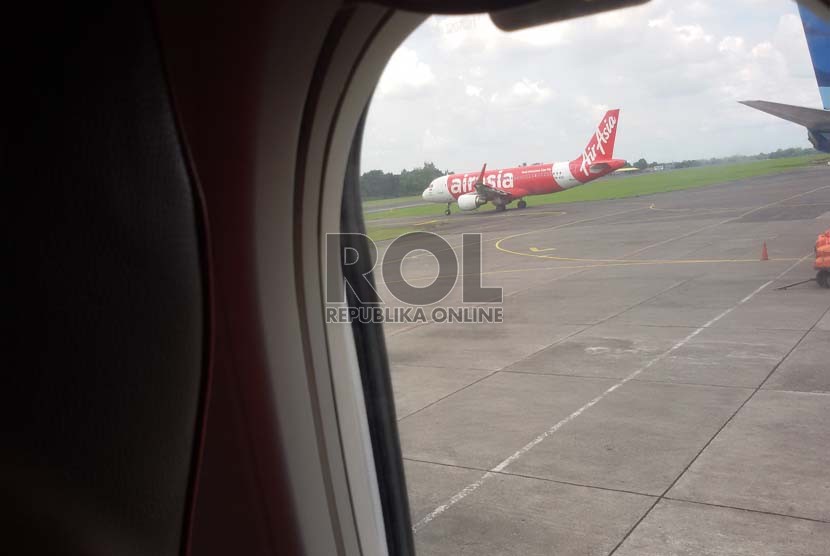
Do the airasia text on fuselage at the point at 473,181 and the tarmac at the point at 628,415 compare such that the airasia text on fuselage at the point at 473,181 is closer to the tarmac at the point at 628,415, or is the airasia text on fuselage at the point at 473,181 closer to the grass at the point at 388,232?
the grass at the point at 388,232

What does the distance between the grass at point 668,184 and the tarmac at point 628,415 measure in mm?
18010

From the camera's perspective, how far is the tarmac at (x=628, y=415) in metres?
3.46

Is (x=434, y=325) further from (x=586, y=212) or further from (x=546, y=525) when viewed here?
(x=586, y=212)

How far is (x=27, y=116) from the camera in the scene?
0.50 metres

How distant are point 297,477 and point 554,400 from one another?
14.0ft

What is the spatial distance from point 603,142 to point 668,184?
882 centimetres

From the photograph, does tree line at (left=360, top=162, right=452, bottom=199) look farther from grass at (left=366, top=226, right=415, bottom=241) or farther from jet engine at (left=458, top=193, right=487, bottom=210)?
jet engine at (left=458, top=193, right=487, bottom=210)

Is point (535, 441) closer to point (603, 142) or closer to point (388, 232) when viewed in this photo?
point (388, 232)

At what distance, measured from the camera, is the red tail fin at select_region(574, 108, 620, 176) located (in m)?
23.7

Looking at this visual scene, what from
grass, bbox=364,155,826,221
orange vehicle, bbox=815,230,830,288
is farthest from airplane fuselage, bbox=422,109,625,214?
orange vehicle, bbox=815,230,830,288

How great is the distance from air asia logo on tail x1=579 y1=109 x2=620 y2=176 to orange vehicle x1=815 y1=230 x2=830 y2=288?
1500 cm

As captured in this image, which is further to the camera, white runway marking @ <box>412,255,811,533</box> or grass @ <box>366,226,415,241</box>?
grass @ <box>366,226,415,241</box>

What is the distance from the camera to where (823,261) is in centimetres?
877

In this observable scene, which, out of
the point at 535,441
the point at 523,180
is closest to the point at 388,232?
the point at 523,180
